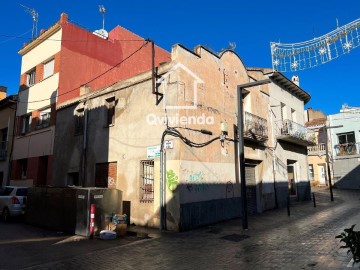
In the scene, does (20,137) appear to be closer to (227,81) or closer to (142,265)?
(227,81)

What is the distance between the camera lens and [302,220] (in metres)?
12.2

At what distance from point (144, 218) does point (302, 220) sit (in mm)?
6293

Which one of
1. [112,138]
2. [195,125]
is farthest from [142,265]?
[112,138]

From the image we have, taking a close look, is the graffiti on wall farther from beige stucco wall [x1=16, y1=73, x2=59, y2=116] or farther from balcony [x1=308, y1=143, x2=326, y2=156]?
balcony [x1=308, y1=143, x2=326, y2=156]

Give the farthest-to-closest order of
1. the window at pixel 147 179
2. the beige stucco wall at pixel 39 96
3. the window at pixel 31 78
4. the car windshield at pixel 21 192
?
the window at pixel 31 78
the beige stucco wall at pixel 39 96
the car windshield at pixel 21 192
the window at pixel 147 179

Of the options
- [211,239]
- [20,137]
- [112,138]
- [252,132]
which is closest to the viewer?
[211,239]

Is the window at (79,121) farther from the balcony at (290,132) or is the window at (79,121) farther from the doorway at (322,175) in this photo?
the doorway at (322,175)

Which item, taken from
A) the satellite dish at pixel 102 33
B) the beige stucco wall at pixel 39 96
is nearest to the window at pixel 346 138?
the satellite dish at pixel 102 33

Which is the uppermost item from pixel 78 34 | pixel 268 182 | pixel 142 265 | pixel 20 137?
pixel 78 34

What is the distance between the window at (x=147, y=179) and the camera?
1182cm

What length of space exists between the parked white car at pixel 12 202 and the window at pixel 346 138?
95.2ft

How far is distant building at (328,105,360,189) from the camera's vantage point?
29312mm

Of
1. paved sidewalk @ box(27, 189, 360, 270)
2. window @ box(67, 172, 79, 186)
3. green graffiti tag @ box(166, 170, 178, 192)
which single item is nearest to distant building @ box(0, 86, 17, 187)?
window @ box(67, 172, 79, 186)

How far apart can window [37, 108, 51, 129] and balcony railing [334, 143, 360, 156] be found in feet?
88.3
